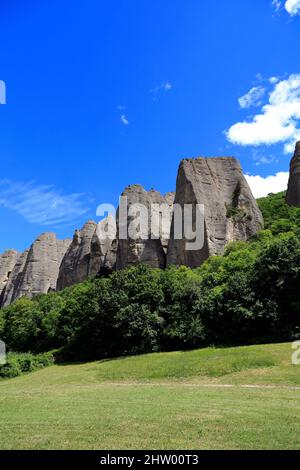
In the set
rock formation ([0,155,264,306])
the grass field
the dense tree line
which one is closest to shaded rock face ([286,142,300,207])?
rock formation ([0,155,264,306])

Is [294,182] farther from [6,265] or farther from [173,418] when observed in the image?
[6,265]

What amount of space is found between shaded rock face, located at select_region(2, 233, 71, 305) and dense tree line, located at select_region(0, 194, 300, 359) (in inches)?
1418

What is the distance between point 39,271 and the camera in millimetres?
80688

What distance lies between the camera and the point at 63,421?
34.3ft

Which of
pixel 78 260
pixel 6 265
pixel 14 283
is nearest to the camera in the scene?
pixel 78 260

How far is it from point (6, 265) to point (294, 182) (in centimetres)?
7119

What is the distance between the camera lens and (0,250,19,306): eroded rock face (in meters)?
96.0

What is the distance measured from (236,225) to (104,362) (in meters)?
22.8

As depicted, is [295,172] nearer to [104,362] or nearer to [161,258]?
[161,258]

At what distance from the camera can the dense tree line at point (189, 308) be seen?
2991 cm

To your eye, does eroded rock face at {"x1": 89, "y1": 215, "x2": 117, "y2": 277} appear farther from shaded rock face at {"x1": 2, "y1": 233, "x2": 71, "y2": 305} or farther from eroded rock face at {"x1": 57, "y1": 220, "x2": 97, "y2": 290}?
shaded rock face at {"x1": 2, "y1": 233, "x2": 71, "y2": 305}

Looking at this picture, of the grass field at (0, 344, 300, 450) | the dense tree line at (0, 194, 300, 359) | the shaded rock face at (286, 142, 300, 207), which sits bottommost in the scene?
the grass field at (0, 344, 300, 450)

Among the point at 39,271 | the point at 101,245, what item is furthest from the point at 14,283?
the point at 101,245
